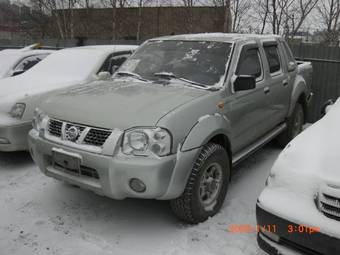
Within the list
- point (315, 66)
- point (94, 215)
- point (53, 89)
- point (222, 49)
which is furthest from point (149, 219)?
point (315, 66)

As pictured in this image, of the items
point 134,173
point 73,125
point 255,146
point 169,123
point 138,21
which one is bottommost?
point 255,146

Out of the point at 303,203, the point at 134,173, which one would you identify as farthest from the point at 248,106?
the point at 303,203

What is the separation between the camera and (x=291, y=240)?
245 centimetres

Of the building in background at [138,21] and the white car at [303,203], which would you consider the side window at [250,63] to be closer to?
the white car at [303,203]

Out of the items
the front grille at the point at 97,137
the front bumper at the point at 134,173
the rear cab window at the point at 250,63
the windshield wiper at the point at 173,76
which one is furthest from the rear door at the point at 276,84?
the front grille at the point at 97,137

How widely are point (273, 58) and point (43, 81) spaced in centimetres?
363

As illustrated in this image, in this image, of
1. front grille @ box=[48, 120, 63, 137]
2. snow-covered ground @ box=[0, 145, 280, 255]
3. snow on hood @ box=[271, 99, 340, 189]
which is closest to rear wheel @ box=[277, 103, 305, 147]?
snow-covered ground @ box=[0, 145, 280, 255]

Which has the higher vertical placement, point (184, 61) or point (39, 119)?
point (184, 61)

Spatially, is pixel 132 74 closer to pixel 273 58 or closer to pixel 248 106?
pixel 248 106

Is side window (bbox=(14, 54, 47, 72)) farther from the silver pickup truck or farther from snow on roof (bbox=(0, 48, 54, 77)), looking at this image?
the silver pickup truck

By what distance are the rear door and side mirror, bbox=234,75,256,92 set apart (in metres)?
0.95

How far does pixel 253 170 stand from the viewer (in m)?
5.02

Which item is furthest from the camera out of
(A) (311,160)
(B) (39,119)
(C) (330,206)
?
(B) (39,119)

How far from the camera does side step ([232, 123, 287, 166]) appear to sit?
4.18m
